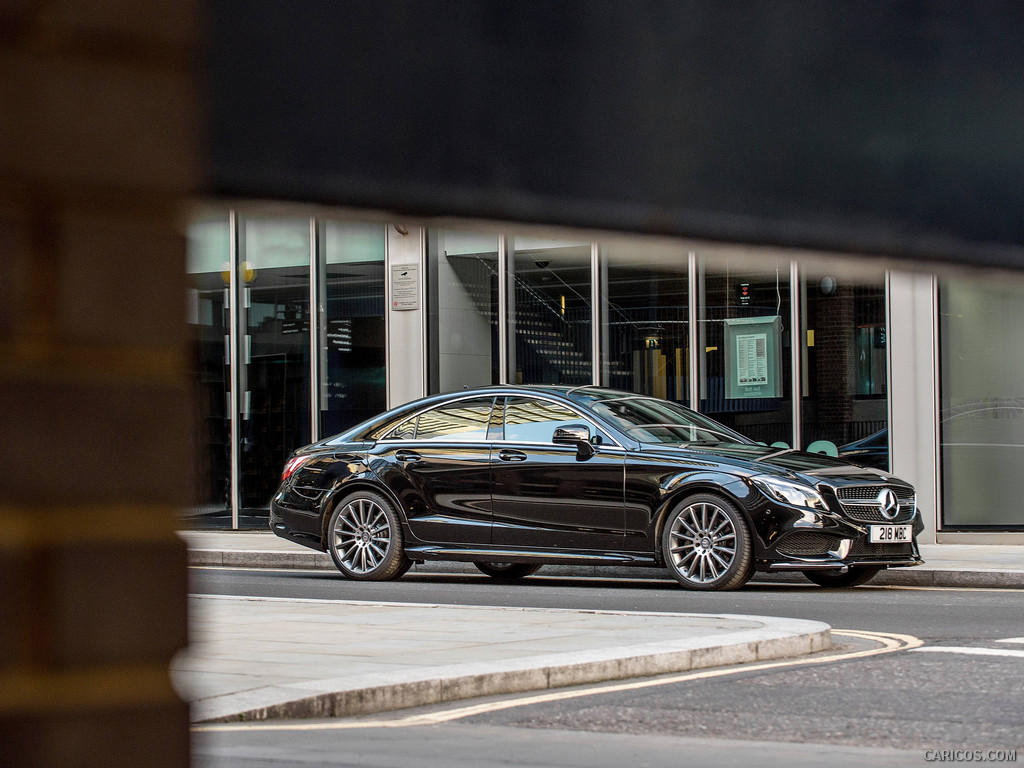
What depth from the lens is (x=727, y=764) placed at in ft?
16.1

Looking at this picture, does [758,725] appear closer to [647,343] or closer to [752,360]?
[752,360]

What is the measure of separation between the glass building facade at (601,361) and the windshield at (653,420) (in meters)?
1.87

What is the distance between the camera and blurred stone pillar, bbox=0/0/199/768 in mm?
884

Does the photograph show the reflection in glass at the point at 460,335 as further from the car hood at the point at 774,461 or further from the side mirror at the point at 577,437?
the car hood at the point at 774,461

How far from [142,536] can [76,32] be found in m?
0.32

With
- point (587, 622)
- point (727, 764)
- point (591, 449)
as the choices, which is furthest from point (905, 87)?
point (591, 449)

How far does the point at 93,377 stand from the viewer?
0.91m

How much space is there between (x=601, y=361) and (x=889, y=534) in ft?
23.7

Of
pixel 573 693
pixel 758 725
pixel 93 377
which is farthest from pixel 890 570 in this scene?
pixel 93 377

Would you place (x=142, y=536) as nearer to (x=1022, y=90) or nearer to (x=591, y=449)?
(x=1022, y=90)

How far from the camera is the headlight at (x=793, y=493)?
11.1 meters

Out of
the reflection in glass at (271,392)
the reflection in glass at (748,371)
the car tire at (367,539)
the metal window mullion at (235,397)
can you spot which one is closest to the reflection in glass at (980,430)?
the reflection in glass at (748,371)

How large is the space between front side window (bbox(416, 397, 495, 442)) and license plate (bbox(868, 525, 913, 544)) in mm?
3259

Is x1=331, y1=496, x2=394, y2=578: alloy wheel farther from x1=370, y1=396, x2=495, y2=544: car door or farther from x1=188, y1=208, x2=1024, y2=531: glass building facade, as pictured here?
x1=188, y1=208, x2=1024, y2=531: glass building facade
